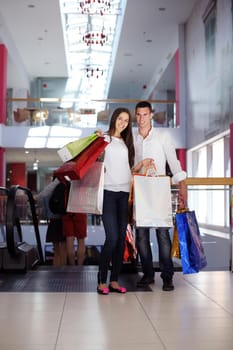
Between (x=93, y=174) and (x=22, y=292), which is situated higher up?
(x=93, y=174)

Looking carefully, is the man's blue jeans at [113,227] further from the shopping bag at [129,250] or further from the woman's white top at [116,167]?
the shopping bag at [129,250]

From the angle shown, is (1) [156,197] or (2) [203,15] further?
(2) [203,15]

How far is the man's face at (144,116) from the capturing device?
4.00m

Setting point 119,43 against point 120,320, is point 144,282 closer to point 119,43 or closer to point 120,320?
point 120,320

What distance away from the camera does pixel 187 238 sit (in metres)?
4.12

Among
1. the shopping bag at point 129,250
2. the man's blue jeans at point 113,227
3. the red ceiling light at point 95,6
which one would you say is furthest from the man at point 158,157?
the red ceiling light at point 95,6

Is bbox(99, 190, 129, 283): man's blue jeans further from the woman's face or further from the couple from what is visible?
the woman's face

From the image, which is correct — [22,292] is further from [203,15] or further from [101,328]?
[203,15]

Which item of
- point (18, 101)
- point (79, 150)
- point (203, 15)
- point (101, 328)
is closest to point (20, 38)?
point (18, 101)

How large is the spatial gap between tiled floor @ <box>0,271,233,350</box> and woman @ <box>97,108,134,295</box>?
8.8 inches

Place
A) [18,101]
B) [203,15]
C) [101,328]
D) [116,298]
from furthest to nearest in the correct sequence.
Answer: [18,101]
[203,15]
[116,298]
[101,328]

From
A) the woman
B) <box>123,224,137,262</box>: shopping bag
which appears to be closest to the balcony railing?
<box>123,224,137,262</box>: shopping bag

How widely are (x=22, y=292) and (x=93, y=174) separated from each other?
3.22ft

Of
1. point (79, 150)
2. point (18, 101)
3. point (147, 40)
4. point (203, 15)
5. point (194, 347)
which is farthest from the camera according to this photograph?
point (147, 40)
